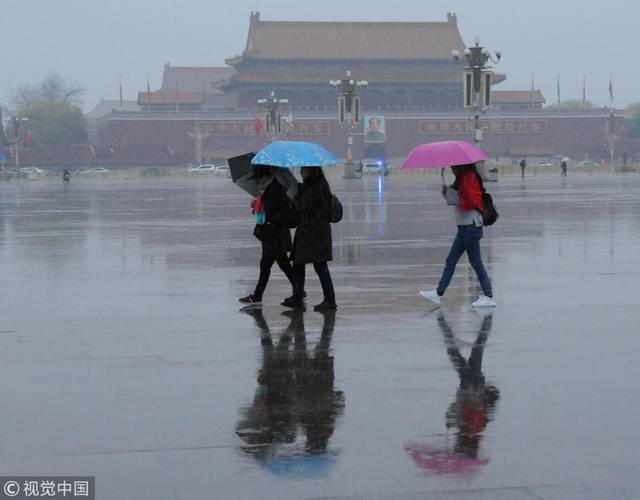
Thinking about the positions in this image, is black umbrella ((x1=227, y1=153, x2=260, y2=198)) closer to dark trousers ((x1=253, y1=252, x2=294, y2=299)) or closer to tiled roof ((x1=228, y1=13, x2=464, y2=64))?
dark trousers ((x1=253, y1=252, x2=294, y2=299))

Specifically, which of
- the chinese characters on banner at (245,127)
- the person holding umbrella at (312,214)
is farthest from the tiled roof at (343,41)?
the person holding umbrella at (312,214)

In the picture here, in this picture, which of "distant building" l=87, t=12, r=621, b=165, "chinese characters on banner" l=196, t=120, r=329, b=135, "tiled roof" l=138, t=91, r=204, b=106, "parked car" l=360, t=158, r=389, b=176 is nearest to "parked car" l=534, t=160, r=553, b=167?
"distant building" l=87, t=12, r=621, b=165

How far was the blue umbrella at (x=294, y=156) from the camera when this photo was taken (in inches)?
369

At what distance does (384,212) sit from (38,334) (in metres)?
16.5

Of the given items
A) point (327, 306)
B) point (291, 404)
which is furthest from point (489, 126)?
point (291, 404)

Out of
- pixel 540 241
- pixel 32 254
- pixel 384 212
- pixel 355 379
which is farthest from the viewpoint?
pixel 384 212

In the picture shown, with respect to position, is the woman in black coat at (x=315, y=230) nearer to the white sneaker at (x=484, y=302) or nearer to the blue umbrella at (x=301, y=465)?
the white sneaker at (x=484, y=302)

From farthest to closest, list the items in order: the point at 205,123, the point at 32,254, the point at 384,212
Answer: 1. the point at 205,123
2. the point at 384,212
3. the point at 32,254

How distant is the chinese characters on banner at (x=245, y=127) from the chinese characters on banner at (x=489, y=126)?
7.02 meters

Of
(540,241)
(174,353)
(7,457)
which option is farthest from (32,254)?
(7,457)

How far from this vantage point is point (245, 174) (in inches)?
417

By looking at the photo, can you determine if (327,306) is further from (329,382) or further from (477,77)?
(477,77)

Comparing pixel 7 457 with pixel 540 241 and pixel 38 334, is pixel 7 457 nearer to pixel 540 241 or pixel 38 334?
pixel 38 334

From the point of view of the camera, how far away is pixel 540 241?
1578 centimetres
